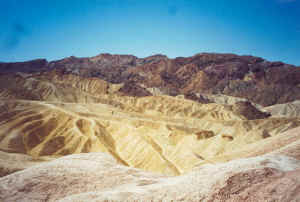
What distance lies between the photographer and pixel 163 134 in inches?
1971

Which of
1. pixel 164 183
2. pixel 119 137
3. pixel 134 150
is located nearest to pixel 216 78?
pixel 119 137

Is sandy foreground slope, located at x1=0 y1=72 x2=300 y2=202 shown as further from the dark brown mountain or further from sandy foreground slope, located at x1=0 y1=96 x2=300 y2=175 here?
the dark brown mountain

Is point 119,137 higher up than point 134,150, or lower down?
higher up

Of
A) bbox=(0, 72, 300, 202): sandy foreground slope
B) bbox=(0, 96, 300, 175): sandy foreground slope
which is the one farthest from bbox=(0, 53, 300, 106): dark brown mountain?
bbox=(0, 96, 300, 175): sandy foreground slope

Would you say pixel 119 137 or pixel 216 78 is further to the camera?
pixel 216 78

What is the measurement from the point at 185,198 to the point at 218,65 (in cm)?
19328

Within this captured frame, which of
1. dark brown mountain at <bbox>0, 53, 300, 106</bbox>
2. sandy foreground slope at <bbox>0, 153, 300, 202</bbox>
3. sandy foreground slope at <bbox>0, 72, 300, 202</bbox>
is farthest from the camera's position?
dark brown mountain at <bbox>0, 53, 300, 106</bbox>

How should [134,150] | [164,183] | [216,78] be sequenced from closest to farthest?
1. [164,183]
2. [134,150]
3. [216,78]

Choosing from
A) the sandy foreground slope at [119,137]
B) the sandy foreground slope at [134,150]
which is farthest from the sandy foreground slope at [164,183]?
Answer: the sandy foreground slope at [119,137]

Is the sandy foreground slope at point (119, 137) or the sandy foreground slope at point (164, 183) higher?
the sandy foreground slope at point (164, 183)

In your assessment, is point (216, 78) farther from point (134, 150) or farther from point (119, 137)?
point (134, 150)

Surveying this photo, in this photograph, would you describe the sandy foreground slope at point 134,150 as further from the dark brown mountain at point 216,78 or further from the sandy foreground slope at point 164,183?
the dark brown mountain at point 216,78

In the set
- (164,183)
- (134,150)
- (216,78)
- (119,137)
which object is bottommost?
(134,150)

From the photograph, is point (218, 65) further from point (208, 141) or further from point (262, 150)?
point (262, 150)
